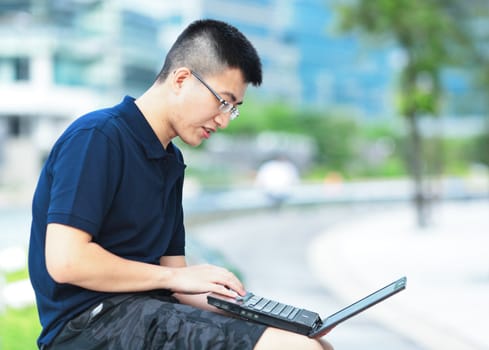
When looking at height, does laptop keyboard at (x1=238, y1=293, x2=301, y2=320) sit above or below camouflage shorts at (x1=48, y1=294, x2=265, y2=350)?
above

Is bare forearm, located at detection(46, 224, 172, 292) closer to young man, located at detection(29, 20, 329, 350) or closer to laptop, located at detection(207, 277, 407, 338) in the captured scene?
young man, located at detection(29, 20, 329, 350)

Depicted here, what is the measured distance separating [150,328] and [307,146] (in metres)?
39.9

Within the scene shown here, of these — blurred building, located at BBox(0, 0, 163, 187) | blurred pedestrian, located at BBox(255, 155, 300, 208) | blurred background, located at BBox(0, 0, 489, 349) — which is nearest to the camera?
blurred background, located at BBox(0, 0, 489, 349)

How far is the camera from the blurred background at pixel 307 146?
8750 millimetres

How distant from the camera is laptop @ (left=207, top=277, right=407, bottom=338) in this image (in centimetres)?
209

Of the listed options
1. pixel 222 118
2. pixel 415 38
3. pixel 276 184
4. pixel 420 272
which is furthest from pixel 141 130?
pixel 276 184

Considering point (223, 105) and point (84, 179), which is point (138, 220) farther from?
point (223, 105)

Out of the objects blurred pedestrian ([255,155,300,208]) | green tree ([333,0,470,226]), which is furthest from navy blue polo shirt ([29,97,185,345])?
blurred pedestrian ([255,155,300,208])

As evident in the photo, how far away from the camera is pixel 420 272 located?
30.2ft

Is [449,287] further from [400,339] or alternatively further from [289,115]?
[289,115]

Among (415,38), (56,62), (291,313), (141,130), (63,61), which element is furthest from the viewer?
(63,61)

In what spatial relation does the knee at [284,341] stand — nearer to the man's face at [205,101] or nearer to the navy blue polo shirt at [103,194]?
the navy blue polo shirt at [103,194]

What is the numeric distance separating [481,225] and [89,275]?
14.5 metres

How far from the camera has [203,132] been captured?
2.36m
